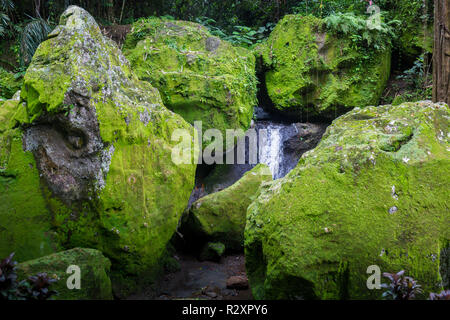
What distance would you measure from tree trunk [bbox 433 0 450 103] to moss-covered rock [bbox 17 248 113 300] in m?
5.59

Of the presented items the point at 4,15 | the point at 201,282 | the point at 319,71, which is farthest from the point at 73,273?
the point at 4,15

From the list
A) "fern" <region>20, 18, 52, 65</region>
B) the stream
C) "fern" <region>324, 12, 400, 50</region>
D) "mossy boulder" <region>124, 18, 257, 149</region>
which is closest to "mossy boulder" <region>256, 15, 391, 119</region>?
"fern" <region>324, 12, 400, 50</region>

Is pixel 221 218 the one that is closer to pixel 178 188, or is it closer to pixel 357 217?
pixel 178 188

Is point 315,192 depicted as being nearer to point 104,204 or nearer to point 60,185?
point 104,204

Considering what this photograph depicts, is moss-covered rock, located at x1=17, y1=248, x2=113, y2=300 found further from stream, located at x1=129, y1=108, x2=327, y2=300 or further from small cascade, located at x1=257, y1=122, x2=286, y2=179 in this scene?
small cascade, located at x1=257, y1=122, x2=286, y2=179

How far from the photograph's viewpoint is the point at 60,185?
12.5 feet

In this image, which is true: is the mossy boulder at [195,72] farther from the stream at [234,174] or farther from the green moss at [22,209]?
the green moss at [22,209]

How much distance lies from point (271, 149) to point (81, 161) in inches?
198

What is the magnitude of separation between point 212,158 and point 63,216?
4.14 m

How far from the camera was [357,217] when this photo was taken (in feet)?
9.57

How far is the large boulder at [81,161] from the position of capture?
375cm

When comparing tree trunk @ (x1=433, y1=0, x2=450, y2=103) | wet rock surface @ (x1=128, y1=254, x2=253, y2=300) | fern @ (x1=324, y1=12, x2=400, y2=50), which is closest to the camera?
wet rock surface @ (x1=128, y1=254, x2=253, y2=300)

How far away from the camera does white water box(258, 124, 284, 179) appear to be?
26.1ft

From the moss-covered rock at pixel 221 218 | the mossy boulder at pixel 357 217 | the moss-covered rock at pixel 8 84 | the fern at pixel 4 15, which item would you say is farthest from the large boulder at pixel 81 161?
the fern at pixel 4 15
